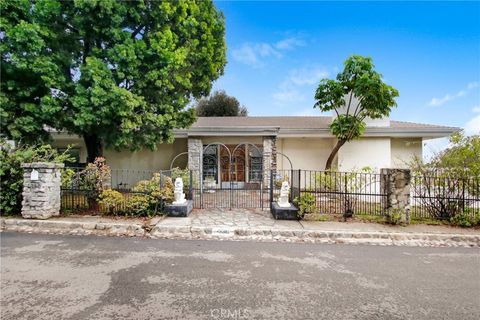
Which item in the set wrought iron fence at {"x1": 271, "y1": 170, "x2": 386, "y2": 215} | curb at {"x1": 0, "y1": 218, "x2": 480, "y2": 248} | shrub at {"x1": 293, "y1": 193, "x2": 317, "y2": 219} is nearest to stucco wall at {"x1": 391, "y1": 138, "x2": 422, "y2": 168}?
wrought iron fence at {"x1": 271, "y1": 170, "x2": 386, "y2": 215}

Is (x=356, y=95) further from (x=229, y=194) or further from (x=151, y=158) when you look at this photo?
(x=151, y=158)

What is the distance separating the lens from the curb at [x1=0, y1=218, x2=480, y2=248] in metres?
5.46

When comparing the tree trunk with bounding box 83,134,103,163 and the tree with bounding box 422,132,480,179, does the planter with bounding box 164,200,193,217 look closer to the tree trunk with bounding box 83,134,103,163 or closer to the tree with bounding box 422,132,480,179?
the tree trunk with bounding box 83,134,103,163

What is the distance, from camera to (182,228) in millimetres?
5824

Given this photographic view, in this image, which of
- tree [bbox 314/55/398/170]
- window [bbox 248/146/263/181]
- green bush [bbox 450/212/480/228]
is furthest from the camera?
window [bbox 248/146/263/181]

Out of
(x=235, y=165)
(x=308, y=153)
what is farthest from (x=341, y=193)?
(x=235, y=165)

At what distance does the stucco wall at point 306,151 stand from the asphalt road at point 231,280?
7861mm

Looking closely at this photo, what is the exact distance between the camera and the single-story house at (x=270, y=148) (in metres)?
11.4

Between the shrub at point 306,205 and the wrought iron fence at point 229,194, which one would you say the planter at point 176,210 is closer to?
the wrought iron fence at point 229,194

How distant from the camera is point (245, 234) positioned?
5.72 m

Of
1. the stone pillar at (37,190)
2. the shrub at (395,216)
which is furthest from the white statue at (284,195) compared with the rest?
the stone pillar at (37,190)

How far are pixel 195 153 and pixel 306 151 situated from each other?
593 centimetres

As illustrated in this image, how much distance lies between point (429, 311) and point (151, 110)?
8896mm

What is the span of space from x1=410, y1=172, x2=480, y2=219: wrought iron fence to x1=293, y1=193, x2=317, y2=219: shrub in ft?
9.62
